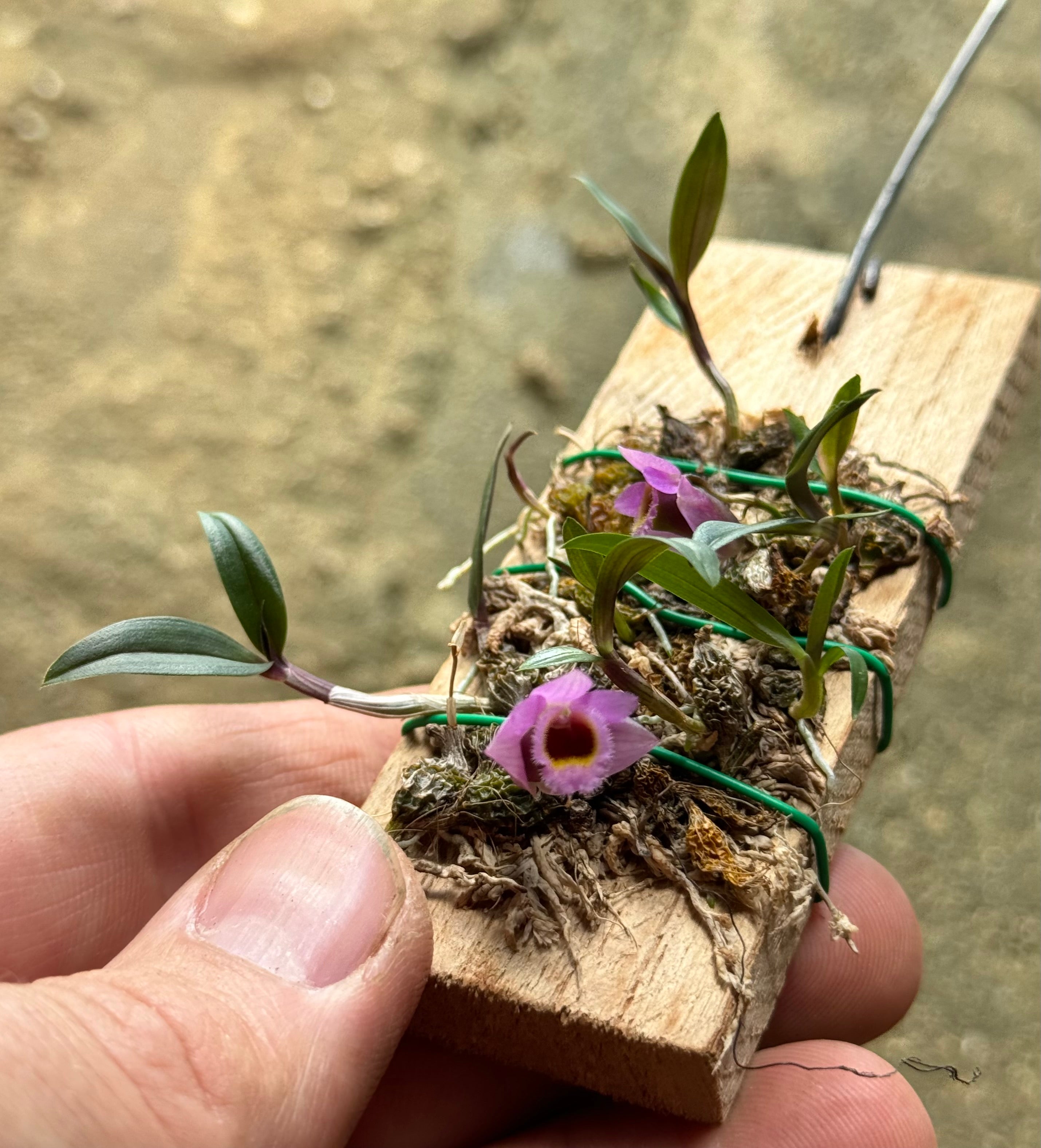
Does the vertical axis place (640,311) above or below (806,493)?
below

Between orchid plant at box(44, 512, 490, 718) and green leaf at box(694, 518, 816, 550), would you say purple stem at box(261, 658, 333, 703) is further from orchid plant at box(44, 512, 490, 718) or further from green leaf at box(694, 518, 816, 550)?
green leaf at box(694, 518, 816, 550)

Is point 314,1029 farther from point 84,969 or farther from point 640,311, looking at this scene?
point 640,311

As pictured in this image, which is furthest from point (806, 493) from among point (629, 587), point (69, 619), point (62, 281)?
point (62, 281)

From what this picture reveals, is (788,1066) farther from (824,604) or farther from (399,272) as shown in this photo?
(399,272)

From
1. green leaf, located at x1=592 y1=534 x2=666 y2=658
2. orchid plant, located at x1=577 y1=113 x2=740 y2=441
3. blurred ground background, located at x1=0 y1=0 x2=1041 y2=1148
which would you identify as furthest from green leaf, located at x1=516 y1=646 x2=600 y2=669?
blurred ground background, located at x1=0 y1=0 x2=1041 y2=1148

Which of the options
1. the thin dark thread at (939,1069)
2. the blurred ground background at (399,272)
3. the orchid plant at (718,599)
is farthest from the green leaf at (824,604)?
the blurred ground background at (399,272)

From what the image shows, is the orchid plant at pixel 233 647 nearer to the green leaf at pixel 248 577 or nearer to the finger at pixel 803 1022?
the green leaf at pixel 248 577
